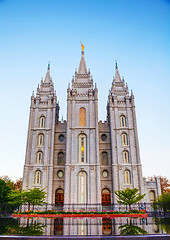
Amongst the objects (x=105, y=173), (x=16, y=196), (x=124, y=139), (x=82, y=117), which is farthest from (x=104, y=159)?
(x=16, y=196)

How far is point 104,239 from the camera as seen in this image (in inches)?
356

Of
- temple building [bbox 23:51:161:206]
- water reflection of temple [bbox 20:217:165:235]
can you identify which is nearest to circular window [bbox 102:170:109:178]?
temple building [bbox 23:51:161:206]

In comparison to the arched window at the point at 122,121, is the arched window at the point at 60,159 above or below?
below

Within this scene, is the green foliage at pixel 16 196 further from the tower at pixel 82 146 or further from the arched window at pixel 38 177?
the tower at pixel 82 146

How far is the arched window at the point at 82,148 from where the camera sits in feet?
108

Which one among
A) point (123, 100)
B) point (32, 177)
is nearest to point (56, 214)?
point (32, 177)

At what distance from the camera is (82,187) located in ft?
102

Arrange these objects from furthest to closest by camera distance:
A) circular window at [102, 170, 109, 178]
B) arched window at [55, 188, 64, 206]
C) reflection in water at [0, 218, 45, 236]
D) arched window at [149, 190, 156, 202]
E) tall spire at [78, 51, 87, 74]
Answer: tall spire at [78, 51, 87, 74] < arched window at [149, 190, 156, 202] < circular window at [102, 170, 109, 178] < arched window at [55, 188, 64, 206] < reflection in water at [0, 218, 45, 236]

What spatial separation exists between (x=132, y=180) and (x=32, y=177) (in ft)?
49.1

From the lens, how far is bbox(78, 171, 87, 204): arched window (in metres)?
30.4

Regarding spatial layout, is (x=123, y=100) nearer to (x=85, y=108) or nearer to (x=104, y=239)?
(x=85, y=108)

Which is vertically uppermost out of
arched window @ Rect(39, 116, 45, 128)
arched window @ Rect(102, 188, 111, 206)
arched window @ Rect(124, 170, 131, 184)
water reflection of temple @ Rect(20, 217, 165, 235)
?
arched window @ Rect(39, 116, 45, 128)

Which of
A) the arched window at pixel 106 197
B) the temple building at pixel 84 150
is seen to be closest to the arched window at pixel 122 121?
the temple building at pixel 84 150

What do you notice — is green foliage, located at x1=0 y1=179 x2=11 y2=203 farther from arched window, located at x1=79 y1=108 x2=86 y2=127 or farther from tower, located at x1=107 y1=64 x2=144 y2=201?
tower, located at x1=107 y1=64 x2=144 y2=201
